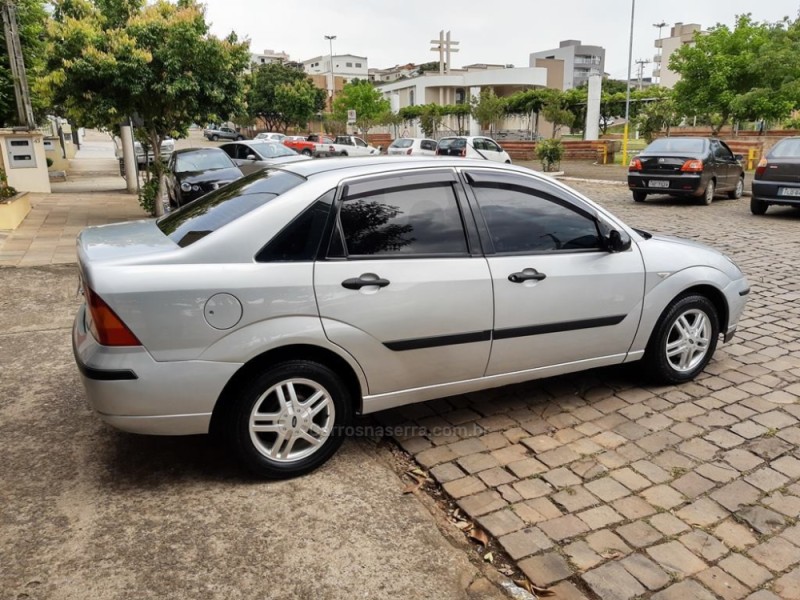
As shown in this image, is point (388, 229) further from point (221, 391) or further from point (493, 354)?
point (221, 391)

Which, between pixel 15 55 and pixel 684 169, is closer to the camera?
Result: pixel 684 169

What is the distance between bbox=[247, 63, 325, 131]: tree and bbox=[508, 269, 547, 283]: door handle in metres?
58.5

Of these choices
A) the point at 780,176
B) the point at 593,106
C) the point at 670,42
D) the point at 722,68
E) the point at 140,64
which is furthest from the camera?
the point at 670,42

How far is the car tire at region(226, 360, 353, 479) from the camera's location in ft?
10.3

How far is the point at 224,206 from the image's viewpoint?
371 centimetres

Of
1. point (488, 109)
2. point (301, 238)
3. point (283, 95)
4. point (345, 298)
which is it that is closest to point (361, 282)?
point (345, 298)

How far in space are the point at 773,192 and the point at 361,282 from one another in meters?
11.5

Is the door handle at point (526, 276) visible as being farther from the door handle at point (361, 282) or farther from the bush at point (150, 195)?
the bush at point (150, 195)

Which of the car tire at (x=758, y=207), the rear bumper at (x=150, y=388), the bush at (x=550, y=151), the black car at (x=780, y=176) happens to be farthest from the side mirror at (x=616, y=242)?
the bush at (x=550, y=151)

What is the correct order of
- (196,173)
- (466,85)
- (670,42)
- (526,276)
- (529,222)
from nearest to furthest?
(526,276)
(529,222)
(196,173)
(466,85)
(670,42)

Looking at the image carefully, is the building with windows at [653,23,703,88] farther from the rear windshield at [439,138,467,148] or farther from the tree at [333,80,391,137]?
the rear windshield at [439,138,467,148]

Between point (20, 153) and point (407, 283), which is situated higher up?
point (20, 153)

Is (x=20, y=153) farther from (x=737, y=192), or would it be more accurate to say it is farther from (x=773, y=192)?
(x=737, y=192)

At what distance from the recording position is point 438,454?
367 cm
